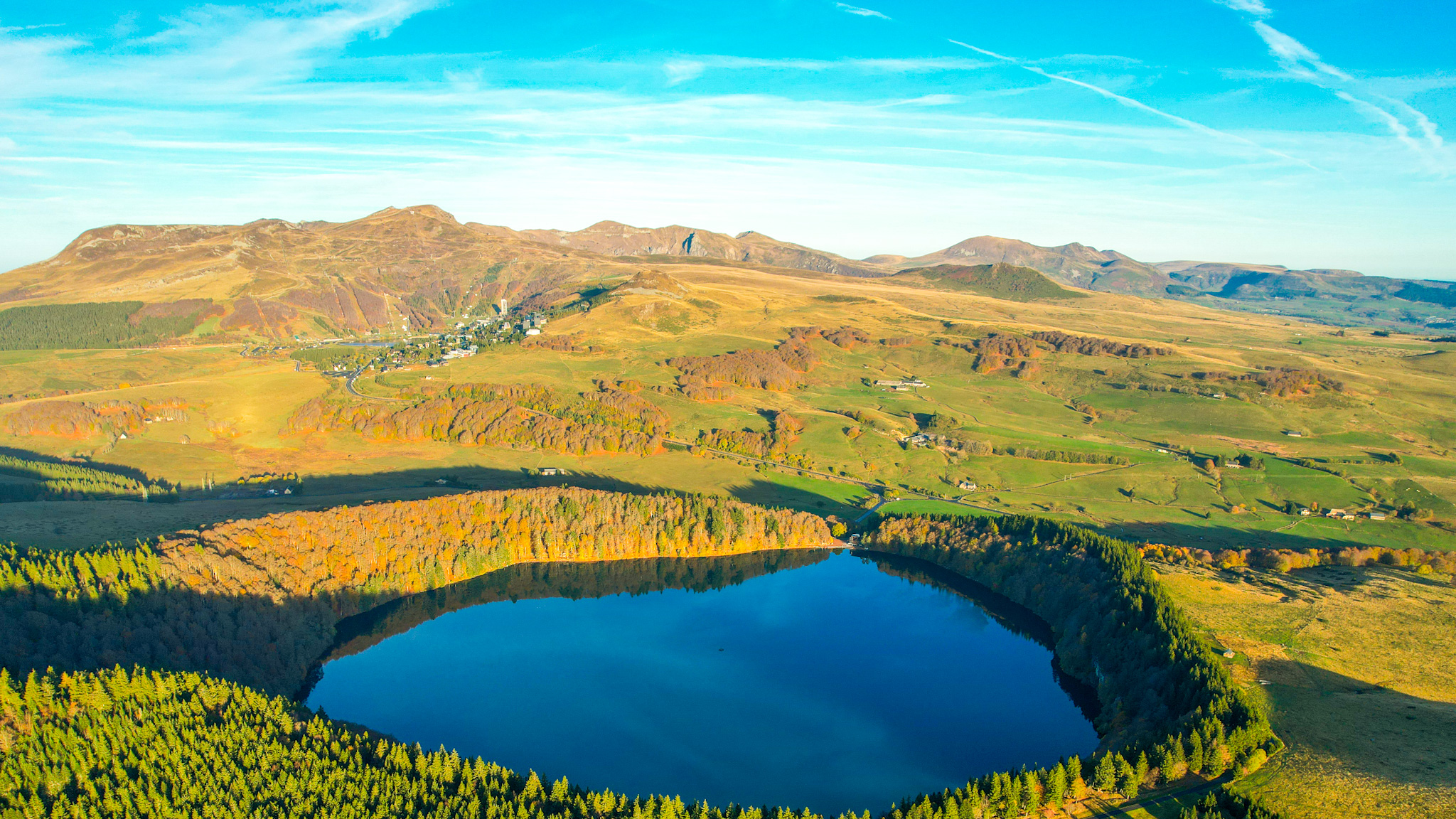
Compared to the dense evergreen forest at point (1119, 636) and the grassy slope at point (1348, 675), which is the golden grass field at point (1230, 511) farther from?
the dense evergreen forest at point (1119, 636)

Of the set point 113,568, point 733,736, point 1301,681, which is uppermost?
point 113,568

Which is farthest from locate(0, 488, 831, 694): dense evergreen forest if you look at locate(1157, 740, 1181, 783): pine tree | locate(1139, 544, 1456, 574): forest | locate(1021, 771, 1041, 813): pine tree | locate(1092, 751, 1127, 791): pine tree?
locate(1157, 740, 1181, 783): pine tree

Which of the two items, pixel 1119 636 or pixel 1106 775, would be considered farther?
pixel 1119 636

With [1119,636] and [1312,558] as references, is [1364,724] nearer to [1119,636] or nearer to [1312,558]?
[1119,636]

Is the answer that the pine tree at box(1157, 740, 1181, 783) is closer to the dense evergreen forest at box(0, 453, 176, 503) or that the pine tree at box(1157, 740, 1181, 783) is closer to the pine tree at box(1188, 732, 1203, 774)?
the pine tree at box(1188, 732, 1203, 774)

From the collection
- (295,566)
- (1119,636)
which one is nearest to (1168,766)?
(1119,636)

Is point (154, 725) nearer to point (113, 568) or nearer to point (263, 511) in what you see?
point (113, 568)

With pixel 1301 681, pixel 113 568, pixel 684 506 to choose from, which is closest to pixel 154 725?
pixel 113 568

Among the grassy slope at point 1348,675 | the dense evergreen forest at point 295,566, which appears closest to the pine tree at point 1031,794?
the grassy slope at point 1348,675
